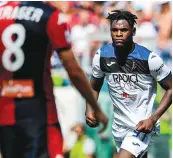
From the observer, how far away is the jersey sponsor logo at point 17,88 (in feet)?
16.9

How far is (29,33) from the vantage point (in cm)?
507

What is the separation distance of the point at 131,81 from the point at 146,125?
468 millimetres

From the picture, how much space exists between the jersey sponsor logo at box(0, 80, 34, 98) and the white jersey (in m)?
1.91

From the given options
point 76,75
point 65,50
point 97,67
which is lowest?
point 97,67

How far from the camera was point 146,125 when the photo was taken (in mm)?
6770

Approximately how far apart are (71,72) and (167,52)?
230 inches

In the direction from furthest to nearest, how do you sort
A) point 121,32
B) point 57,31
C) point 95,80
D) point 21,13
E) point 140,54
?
point 95,80
point 140,54
point 121,32
point 21,13
point 57,31

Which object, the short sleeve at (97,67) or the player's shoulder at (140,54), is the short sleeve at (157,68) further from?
the short sleeve at (97,67)

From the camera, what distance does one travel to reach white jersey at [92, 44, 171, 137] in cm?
688

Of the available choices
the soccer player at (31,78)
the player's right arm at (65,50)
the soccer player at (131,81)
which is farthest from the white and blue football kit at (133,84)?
the player's right arm at (65,50)

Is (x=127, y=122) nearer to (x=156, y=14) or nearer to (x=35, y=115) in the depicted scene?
(x=35, y=115)

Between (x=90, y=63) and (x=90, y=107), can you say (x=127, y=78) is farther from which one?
(x=90, y=63)

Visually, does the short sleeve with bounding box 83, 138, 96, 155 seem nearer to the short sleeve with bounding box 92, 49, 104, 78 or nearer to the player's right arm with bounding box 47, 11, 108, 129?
the short sleeve with bounding box 92, 49, 104, 78

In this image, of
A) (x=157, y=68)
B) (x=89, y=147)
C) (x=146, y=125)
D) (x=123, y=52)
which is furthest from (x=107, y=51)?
(x=89, y=147)
